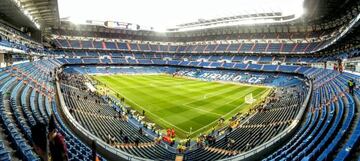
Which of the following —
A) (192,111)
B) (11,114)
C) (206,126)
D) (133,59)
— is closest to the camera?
(11,114)

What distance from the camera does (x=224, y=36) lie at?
84500mm

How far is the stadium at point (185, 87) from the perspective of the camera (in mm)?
13406

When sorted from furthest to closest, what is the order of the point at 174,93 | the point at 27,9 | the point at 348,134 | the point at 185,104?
the point at 174,93, the point at 185,104, the point at 27,9, the point at 348,134

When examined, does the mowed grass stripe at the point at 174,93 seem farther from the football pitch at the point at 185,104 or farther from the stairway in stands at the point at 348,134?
the stairway in stands at the point at 348,134

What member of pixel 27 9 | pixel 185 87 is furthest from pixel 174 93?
pixel 27 9

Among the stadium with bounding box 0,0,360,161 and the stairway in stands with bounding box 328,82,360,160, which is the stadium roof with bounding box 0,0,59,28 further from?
the stairway in stands with bounding box 328,82,360,160

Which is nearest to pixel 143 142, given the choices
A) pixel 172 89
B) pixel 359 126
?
pixel 359 126

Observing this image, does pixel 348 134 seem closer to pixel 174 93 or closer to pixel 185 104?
pixel 185 104

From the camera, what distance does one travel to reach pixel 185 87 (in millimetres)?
51469

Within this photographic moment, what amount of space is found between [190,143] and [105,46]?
67.1 metres

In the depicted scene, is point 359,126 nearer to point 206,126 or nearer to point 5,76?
point 206,126

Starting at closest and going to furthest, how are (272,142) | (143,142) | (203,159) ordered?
1. (272,142)
2. (203,159)
3. (143,142)

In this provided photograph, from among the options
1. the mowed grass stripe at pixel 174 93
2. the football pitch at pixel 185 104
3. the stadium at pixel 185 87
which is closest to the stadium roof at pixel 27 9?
the stadium at pixel 185 87

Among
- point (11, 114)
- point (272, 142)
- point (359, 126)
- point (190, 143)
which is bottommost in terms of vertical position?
point (190, 143)
